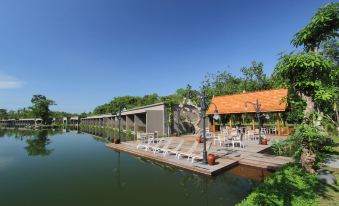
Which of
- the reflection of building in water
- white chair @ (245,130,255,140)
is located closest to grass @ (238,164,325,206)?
the reflection of building in water

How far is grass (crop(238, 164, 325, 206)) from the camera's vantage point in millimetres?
5261

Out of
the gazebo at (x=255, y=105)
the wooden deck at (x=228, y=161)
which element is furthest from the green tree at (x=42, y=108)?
the wooden deck at (x=228, y=161)

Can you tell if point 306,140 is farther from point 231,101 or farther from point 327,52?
point 327,52

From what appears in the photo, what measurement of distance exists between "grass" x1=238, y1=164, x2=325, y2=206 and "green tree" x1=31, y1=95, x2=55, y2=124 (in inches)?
3844

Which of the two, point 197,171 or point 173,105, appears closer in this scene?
point 197,171

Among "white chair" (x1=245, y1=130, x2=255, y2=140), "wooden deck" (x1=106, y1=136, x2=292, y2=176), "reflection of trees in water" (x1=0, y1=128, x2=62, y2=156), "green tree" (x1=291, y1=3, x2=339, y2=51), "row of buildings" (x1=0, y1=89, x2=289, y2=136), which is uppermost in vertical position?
"green tree" (x1=291, y1=3, x2=339, y2=51)

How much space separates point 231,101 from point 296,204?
21352 millimetres

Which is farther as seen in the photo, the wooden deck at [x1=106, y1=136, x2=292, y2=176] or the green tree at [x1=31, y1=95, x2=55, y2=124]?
the green tree at [x1=31, y1=95, x2=55, y2=124]

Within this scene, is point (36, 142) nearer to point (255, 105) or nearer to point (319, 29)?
point (255, 105)

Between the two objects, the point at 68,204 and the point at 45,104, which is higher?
the point at 45,104

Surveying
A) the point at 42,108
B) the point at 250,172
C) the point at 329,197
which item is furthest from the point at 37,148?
the point at 42,108

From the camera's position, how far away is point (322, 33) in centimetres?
766

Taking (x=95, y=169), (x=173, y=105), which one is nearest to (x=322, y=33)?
(x=95, y=169)

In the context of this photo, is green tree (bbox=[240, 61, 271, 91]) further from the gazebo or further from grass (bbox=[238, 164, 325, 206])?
grass (bbox=[238, 164, 325, 206])
